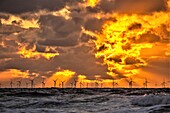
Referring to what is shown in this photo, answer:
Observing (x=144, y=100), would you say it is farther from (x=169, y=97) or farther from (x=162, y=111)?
(x=162, y=111)

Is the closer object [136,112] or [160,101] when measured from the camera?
[136,112]

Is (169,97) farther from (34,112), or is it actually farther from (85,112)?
(34,112)

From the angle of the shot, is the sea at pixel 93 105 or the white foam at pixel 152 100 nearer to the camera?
the sea at pixel 93 105

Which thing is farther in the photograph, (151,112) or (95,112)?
(95,112)

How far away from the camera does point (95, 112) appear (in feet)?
124

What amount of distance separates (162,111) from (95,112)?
7.85 metres

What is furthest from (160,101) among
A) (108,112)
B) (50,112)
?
(50,112)

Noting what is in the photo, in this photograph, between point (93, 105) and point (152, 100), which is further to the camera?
point (152, 100)

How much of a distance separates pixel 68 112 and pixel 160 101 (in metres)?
19.2

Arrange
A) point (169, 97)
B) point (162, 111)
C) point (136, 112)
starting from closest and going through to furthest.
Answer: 1. point (162, 111)
2. point (136, 112)
3. point (169, 97)

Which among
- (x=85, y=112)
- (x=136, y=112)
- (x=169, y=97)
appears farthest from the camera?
(x=169, y=97)

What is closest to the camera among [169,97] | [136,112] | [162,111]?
[162,111]

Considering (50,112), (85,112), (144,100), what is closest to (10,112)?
(50,112)

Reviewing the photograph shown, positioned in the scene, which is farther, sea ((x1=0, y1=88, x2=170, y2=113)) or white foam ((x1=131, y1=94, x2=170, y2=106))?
white foam ((x1=131, y1=94, x2=170, y2=106))
